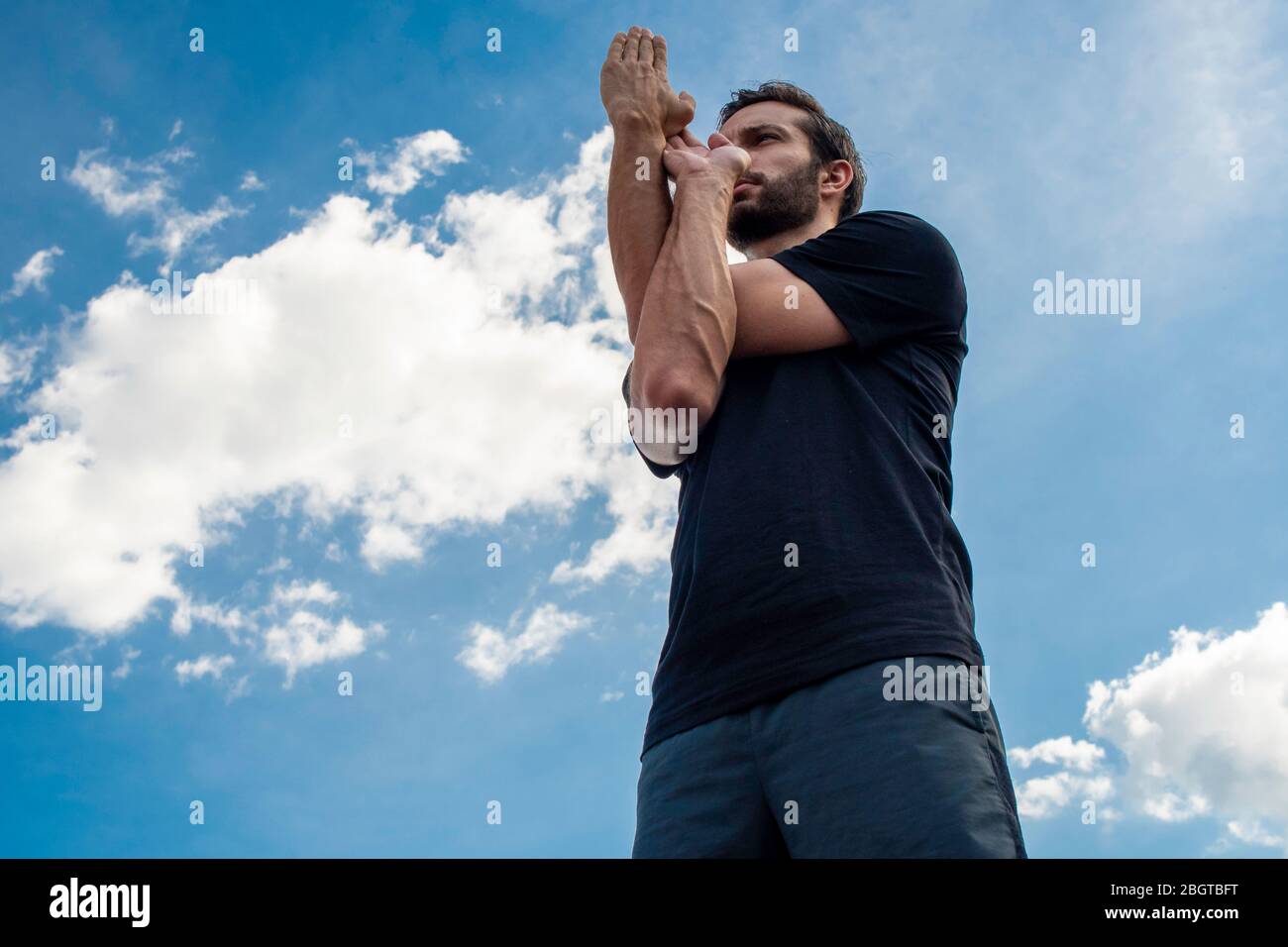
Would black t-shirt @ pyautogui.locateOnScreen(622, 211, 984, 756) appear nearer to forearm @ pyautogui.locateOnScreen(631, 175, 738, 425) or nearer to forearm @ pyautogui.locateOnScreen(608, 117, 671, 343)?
forearm @ pyautogui.locateOnScreen(631, 175, 738, 425)

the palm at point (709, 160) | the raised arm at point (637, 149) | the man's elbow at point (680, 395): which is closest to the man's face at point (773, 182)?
the palm at point (709, 160)

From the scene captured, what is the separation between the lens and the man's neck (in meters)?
3.75

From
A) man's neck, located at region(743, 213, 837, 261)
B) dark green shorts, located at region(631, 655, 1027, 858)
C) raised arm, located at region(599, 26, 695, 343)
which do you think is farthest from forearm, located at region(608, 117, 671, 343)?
dark green shorts, located at region(631, 655, 1027, 858)

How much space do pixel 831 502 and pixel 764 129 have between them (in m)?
1.68

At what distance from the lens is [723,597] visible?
2.74m

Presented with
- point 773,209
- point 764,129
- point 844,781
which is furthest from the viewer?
point 764,129

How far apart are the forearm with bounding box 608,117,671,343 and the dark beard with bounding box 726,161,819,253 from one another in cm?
38

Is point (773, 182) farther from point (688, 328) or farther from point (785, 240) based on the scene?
point (688, 328)

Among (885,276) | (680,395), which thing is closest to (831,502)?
(680,395)

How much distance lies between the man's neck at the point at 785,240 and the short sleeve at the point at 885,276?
0.38 m

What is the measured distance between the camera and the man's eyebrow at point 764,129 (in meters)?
3.89

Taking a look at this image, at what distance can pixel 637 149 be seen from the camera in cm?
349

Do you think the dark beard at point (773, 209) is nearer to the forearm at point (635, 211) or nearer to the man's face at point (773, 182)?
the man's face at point (773, 182)
